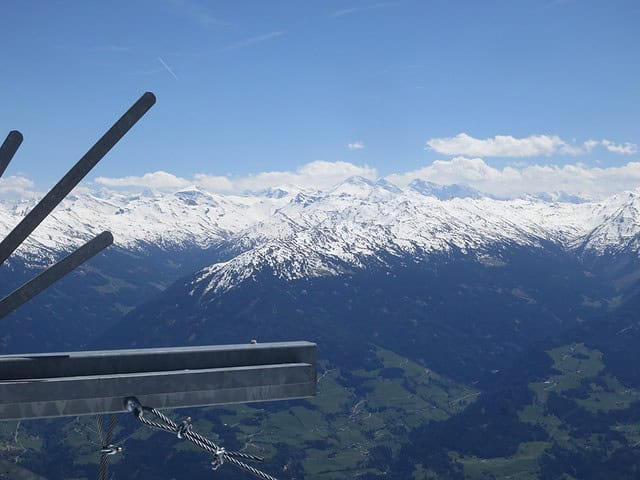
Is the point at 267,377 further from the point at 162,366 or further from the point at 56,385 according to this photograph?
the point at 56,385

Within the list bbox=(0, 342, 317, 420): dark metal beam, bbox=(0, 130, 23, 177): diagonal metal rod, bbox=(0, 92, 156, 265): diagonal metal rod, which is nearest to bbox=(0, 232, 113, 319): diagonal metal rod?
bbox=(0, 92, 156, 265): diagonal metal rod

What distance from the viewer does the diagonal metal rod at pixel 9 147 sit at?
7.80 metres

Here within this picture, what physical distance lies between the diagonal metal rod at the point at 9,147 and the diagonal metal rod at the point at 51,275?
1.38m

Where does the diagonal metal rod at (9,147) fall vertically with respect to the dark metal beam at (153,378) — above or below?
above

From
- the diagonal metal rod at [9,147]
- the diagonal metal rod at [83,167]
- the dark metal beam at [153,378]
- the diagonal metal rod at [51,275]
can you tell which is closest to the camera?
the dark metal beam at [153,378]

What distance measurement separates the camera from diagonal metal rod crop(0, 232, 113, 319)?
7207 mm

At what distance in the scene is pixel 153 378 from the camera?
7242 millimetres

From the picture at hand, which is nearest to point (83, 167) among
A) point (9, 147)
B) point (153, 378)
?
point (9, 147)

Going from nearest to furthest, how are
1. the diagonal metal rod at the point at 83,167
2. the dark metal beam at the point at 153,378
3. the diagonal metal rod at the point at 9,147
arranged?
1. the dark metal beam at the point at 153,378
2. the diagonal metal rod at the point at 83,167
3. the diagonal metal rod at the point at 9,147

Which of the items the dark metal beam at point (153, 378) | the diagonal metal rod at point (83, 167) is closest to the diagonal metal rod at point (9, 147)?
the diagonal metal rod at point (83, 167)

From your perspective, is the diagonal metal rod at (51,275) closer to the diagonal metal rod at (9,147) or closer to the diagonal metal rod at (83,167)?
the diagonal metal rod at (83,167)

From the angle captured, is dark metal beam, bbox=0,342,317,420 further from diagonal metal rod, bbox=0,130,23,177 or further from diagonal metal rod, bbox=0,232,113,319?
diagonal metal rod, bbox=0,130,23,177

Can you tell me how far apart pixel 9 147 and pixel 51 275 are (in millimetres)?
1683

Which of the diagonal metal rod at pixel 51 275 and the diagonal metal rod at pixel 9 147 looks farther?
the diagonal metal rod at pixel 9 147
